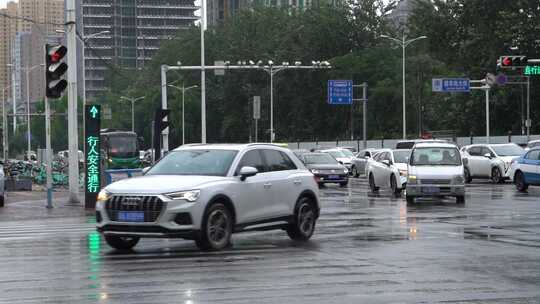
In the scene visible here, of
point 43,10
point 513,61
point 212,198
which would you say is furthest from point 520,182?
point 43,10

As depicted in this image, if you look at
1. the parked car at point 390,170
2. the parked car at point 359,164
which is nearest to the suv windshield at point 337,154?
the parked car at point 359,164

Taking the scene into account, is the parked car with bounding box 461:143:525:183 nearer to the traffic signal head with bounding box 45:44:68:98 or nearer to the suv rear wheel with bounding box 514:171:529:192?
the suv rear wheel with bounding box 514:171:529:192

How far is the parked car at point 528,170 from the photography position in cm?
3306

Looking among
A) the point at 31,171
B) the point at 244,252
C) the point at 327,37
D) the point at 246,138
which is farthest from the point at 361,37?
the point at 244,252

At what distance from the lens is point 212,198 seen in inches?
567

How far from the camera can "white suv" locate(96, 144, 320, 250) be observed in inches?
552

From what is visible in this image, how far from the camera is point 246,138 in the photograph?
120750 mm

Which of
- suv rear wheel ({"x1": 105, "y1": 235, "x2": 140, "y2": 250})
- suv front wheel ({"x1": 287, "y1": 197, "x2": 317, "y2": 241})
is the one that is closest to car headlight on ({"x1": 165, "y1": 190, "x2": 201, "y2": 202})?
suv rear wheel ({"x1": 105, "y1": 235, "x2": 140, "y2": 250})

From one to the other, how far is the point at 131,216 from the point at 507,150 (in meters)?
30.2

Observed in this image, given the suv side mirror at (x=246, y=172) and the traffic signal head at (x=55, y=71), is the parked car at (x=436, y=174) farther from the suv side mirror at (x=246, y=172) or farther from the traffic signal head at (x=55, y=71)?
the suv side mirror at (x=246, y=172)

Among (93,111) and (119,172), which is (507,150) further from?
(93,111)

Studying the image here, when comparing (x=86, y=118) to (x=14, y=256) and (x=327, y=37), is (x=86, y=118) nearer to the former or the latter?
(x=14, y=256)

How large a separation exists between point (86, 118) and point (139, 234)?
45.0ft

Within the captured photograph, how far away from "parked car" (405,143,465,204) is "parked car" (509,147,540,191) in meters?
5.33
